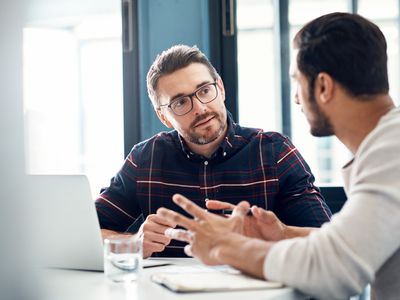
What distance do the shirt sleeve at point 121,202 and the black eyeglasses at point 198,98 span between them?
0.24m

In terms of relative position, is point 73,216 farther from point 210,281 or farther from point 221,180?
point 221,180

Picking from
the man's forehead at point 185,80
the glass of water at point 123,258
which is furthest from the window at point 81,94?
the glass of water at point 123,258

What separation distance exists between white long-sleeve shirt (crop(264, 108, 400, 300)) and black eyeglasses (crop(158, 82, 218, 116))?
0.94 meters

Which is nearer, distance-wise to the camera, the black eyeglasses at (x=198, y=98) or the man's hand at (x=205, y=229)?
the man's hand at (x=205, y=229)

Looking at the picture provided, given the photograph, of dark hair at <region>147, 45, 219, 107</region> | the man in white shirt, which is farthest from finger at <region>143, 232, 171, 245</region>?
dark hair at <region>147, 45, 219, 107</region>

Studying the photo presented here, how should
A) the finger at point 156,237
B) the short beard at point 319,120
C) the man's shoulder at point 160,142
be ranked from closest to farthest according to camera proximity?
the short beard at point 319,120 < the finger at point 156,237 < the man's shoulder at point 160,142

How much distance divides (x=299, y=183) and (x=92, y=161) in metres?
2.42

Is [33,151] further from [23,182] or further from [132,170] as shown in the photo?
[132,170]

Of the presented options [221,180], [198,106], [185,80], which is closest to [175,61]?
[185,80]

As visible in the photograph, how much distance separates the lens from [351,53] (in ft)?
4.08

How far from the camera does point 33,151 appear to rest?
44 cm

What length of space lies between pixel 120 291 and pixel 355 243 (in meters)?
0.47

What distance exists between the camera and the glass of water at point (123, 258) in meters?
1.27

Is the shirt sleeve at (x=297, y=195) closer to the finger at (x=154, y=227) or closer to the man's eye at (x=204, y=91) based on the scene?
the man's eye at (x=204, y=91)
